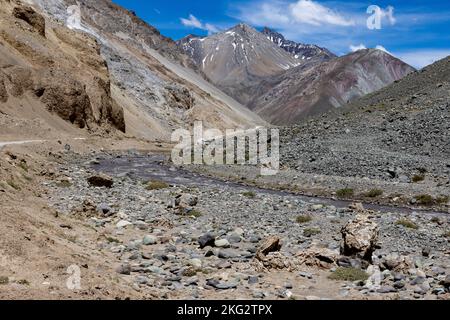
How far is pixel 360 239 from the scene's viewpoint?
1898cm

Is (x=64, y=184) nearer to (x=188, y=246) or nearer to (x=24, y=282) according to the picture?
(x=188, y=246)

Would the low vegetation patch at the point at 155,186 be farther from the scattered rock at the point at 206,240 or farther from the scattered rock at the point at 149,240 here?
the scattered rock at the point at 206,240

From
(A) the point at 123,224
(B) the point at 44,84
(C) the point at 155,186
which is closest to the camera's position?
(A) the point at 123,224

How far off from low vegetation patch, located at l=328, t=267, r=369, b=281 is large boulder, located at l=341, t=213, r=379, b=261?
1544 millimetres

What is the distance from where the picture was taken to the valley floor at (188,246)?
1441 centimetres

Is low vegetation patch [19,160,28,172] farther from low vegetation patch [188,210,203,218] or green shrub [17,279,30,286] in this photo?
green shrub [17,279,30,286]

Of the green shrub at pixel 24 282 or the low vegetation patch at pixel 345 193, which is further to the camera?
the low vegetation patch at pixel 345 193

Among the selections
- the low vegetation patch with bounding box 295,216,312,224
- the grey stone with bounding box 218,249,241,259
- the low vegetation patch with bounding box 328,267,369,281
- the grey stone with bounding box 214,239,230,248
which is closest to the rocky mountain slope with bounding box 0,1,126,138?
the low vegetation patch with bounding box 295,216,312,224

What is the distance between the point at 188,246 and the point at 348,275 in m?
6.52

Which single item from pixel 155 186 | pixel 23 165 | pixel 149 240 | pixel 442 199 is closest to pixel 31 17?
pixel 23 165

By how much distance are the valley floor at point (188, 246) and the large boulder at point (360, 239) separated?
20.1 inches

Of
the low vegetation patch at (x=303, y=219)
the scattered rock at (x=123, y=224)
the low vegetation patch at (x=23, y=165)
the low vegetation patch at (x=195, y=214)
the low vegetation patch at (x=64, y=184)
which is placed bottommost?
the scattered rock at (x=123, y=224)

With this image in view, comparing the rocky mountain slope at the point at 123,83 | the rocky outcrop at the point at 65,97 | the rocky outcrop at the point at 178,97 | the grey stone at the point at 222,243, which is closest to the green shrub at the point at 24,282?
the grey stone at the point at 222,243
